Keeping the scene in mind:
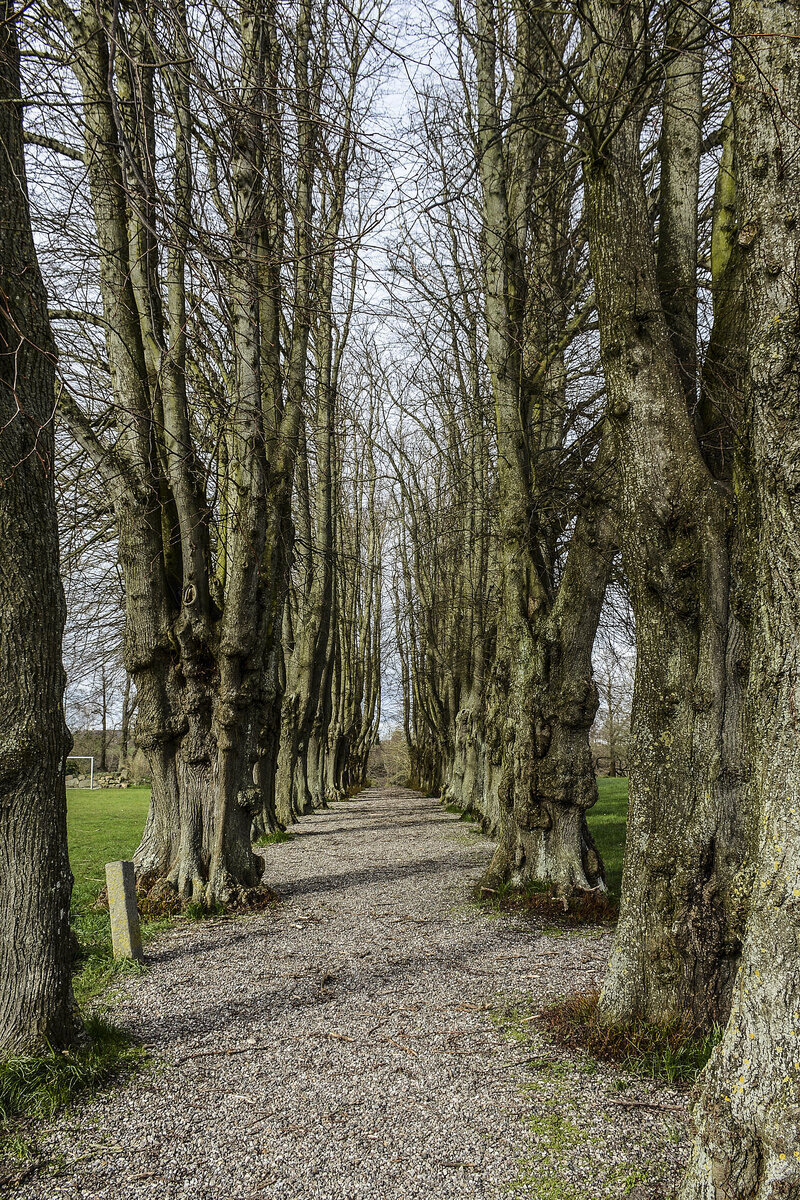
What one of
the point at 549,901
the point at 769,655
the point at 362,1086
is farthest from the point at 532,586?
the point at 769,655

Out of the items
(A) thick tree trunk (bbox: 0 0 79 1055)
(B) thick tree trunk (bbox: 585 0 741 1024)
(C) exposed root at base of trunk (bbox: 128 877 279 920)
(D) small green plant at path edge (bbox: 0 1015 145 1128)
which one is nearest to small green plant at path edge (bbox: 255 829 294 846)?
(C) exposed root at base of trunk (bbox: 128 877 279 920)

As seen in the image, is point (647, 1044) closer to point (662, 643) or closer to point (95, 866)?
point (662, 643)

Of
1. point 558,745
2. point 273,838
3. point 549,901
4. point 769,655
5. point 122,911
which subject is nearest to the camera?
point 769,655

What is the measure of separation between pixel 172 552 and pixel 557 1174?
6263mm

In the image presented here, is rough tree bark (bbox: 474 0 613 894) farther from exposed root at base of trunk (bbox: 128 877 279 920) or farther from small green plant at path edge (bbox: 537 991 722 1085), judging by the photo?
small green plant at path edge (bbox: 537 991 722 1085)

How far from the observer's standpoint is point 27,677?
375cm

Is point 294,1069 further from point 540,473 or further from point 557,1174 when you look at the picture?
point 540,473

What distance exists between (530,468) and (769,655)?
Answer: 5.65 metres

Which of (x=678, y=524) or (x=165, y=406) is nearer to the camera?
(x=678, y=524)

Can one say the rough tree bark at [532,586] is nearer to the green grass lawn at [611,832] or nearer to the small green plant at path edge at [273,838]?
the green grass lawn at [611,832]

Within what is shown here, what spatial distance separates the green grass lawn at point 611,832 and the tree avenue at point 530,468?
1637mm

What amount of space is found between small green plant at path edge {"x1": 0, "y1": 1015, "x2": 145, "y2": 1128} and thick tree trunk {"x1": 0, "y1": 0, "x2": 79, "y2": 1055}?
0.10 meters

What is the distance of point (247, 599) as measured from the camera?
25.1 ft

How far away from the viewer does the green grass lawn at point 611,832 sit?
29.0 ft
